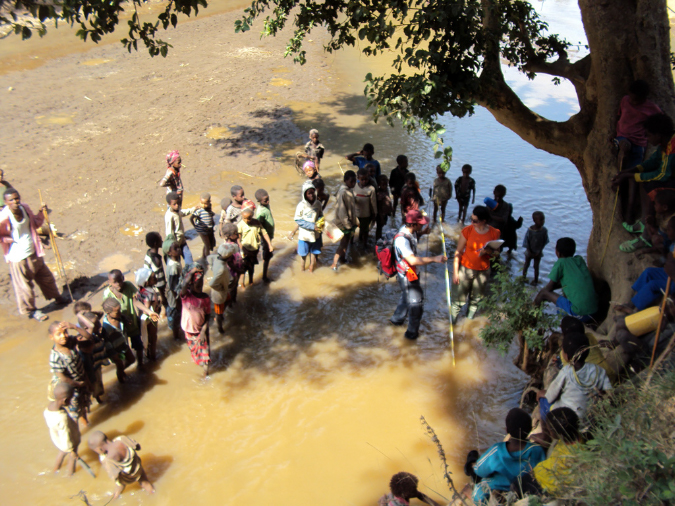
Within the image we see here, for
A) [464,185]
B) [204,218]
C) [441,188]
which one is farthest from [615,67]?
[204,218]

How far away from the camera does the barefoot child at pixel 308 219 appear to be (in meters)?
7.54

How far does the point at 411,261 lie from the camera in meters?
5.98

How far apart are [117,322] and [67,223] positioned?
439 cm

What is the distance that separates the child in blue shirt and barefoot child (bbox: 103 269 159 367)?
12.5 ft

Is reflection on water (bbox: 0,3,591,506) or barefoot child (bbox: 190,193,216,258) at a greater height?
barefoot child (bbox: 190,193,216,258)

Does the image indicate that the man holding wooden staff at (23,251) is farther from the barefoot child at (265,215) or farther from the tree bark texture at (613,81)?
the tree bark texture at (613,81)

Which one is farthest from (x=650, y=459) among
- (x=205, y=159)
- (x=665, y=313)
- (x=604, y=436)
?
(x=205, y=159)

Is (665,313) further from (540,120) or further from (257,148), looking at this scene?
(257,148)

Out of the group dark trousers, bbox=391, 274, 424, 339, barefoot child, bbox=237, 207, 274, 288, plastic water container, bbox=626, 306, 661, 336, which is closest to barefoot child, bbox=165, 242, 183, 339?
barefoot child, bbox=237, 207, 274, 288

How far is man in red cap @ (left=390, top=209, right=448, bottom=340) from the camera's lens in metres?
6.02

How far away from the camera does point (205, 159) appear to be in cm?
1172

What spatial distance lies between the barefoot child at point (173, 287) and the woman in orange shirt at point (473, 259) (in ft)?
11.5

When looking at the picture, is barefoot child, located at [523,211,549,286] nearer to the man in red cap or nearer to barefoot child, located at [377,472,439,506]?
the man in red cap

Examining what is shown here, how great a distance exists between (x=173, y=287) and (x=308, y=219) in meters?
2.33
